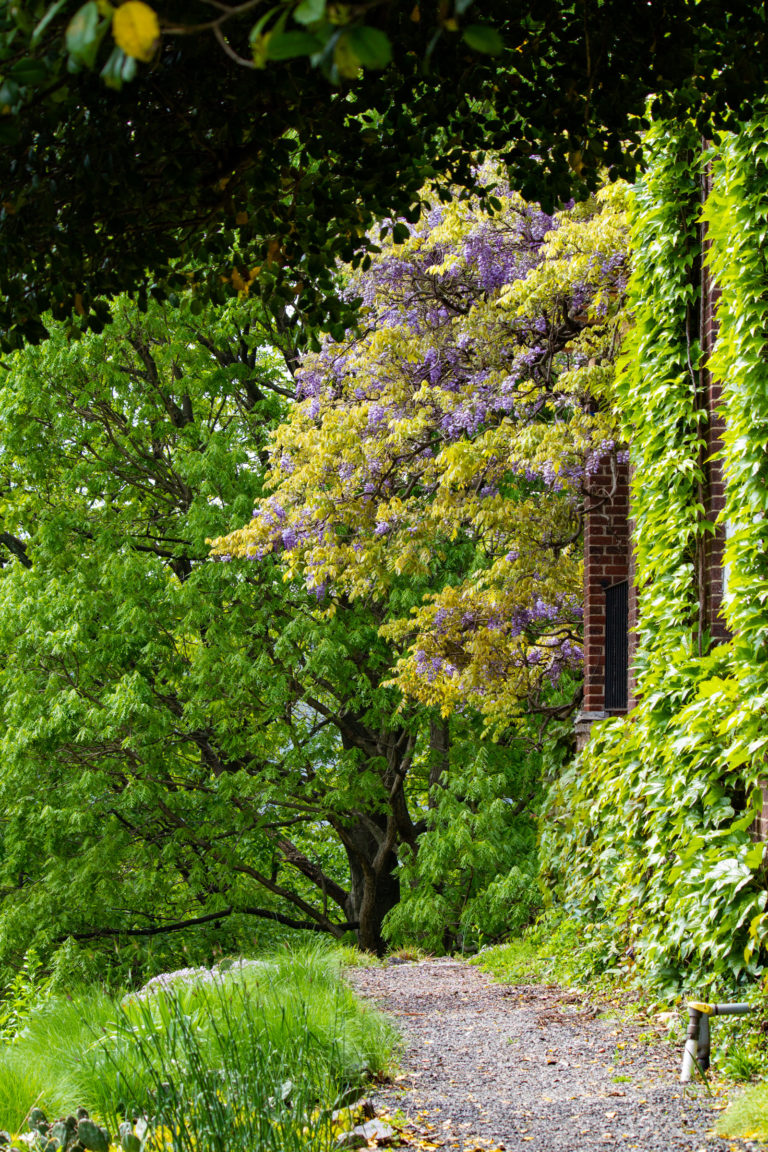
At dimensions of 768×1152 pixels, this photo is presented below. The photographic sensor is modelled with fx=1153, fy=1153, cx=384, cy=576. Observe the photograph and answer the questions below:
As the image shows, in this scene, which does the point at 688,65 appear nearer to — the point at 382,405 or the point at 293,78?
the point at 293,78

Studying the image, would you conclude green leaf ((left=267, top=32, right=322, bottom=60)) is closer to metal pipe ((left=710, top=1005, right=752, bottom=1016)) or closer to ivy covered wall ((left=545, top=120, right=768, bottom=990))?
metal pipe ((left=710, top=1005, right=752, bottom=1016))

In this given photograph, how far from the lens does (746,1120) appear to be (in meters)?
4.16

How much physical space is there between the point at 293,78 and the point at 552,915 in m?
7.95

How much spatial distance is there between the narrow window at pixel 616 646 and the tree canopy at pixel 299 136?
18.3 ft

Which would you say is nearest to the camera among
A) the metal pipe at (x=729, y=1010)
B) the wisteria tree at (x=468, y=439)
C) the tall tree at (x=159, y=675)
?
the metal pipe at (x=729, y=1010)

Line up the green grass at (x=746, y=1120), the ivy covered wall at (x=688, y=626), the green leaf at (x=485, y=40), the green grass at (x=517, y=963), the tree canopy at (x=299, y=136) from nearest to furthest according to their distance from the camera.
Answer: the green leaf at (x=485, y=40), the tree canopy at (x=299, y=136), the green grass at (x=746, y=1120), the ivy covered wall at (x=688, y=626), the green grass at (x=517, y=963)

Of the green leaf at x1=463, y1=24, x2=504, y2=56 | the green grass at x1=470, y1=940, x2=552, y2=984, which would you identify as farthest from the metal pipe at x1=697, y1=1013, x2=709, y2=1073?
the green leaf at x1=463, y1=24, x2=504, y2=56

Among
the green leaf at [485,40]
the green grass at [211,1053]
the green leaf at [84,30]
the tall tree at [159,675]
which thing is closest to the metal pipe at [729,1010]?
the green grass at [211,1053]

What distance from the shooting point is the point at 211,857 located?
581 inches

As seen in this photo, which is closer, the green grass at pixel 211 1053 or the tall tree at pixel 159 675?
the green grass at pixel 211 1053

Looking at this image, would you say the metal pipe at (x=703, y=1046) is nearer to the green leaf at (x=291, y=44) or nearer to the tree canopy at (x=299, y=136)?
the tree canopy at (x=299, y=136)

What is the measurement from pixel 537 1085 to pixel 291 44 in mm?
4809

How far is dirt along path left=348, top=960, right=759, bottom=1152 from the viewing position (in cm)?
430

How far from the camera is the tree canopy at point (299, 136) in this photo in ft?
11.1
